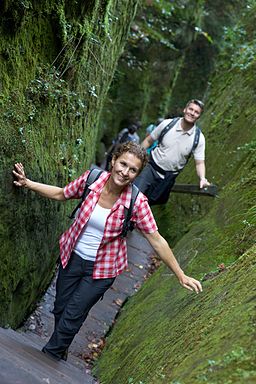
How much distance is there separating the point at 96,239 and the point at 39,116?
1326 mm

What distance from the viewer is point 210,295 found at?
345cm

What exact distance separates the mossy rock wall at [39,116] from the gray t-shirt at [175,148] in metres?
1.01

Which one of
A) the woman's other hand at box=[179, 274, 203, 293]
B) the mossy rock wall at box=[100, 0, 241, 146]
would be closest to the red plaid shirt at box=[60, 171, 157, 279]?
the woman's other hand at box=[179, 274, 203, 293]

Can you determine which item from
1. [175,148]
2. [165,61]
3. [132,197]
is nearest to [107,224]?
[132,197]

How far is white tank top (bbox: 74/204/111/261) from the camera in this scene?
12.5 feet

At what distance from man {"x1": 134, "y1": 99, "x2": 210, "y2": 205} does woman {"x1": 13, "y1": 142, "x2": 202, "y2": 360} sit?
2387mm

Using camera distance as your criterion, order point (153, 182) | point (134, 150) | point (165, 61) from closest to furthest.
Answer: point (134, 150)
point (153, 182)
point (165, 61)

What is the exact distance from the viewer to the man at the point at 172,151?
19.9ft

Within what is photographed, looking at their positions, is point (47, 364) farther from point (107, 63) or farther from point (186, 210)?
point (186, 210)

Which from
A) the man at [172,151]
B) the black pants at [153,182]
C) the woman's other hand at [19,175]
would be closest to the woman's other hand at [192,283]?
the woman's other hand at [19,175]

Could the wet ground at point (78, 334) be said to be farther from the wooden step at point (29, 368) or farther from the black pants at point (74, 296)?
the black pants at point (74, 296)

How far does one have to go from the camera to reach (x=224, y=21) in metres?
20.6

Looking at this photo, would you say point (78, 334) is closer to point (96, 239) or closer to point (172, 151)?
point (96, 239)

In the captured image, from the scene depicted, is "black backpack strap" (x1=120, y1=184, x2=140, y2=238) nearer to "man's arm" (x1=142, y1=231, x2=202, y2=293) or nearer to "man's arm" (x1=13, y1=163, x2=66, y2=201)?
"man's arm" (x1=142, y1=231, x2=202, y2=293)
